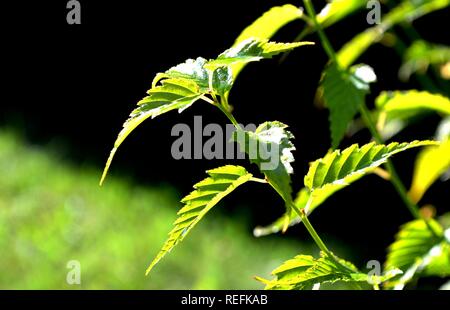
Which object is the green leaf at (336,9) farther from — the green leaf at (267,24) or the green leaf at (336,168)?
the green leaf at (336,168)

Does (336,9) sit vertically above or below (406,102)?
above

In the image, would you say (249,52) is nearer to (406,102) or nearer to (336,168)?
(336,168)

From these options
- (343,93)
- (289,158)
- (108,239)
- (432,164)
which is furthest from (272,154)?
(108,239)

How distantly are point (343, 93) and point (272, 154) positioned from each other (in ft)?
1.91

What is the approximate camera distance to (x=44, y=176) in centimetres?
467

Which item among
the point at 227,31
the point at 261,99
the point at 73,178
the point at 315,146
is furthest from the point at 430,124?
the point at 73,178

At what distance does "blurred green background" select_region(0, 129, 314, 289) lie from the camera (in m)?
3.54

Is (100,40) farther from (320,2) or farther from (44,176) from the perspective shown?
(320,2)

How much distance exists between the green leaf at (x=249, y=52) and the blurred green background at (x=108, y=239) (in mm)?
2362

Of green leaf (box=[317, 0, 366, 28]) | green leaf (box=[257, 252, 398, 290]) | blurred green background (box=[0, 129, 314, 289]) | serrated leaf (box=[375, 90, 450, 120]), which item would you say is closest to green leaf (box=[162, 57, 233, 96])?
green leaf (box=[257, 252, 398, 290])

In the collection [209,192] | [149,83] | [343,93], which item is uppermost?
[149,83]

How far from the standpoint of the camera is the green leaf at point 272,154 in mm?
1011

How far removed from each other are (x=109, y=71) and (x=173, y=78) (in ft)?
15.7

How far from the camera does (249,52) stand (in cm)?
112
